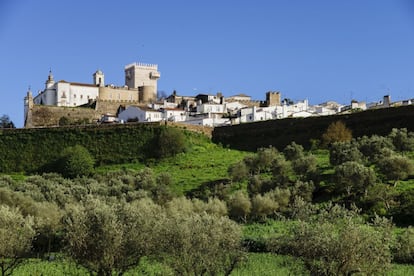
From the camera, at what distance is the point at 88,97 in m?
99.2

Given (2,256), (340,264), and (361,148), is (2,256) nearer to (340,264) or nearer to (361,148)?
(340,264)

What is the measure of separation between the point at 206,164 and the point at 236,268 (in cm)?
2973

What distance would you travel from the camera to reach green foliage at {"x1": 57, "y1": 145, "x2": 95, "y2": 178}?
56.8m

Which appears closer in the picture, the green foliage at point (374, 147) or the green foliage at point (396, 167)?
the green foliage at point (396, 167)

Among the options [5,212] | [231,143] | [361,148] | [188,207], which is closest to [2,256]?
[5,212]

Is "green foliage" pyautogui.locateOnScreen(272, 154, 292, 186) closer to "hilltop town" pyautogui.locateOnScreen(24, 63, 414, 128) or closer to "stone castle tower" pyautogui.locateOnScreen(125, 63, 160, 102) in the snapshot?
"hilltop town" pyautogui.locateOnScreen(24, 63, 414, 128)

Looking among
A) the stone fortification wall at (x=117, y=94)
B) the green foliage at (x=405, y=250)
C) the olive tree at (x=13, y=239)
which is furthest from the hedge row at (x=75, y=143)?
the green foliage at (x=405, y=250)

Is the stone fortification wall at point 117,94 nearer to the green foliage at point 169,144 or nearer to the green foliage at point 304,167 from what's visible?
the green foliage at point 169,144

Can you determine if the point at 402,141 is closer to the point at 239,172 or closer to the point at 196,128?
the point at 239,172

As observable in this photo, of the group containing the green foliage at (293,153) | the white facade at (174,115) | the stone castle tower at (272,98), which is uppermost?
the stone castle tower at (272,98)

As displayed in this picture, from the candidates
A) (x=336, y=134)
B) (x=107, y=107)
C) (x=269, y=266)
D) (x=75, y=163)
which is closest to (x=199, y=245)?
(x=269, y=266)

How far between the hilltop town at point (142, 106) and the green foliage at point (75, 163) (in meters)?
19.9

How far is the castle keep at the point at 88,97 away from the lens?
85.9m

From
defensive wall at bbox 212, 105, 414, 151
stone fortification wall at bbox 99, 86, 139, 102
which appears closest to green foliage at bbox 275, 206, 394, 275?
defensive wall at bbox 212, 105, 414, 151
